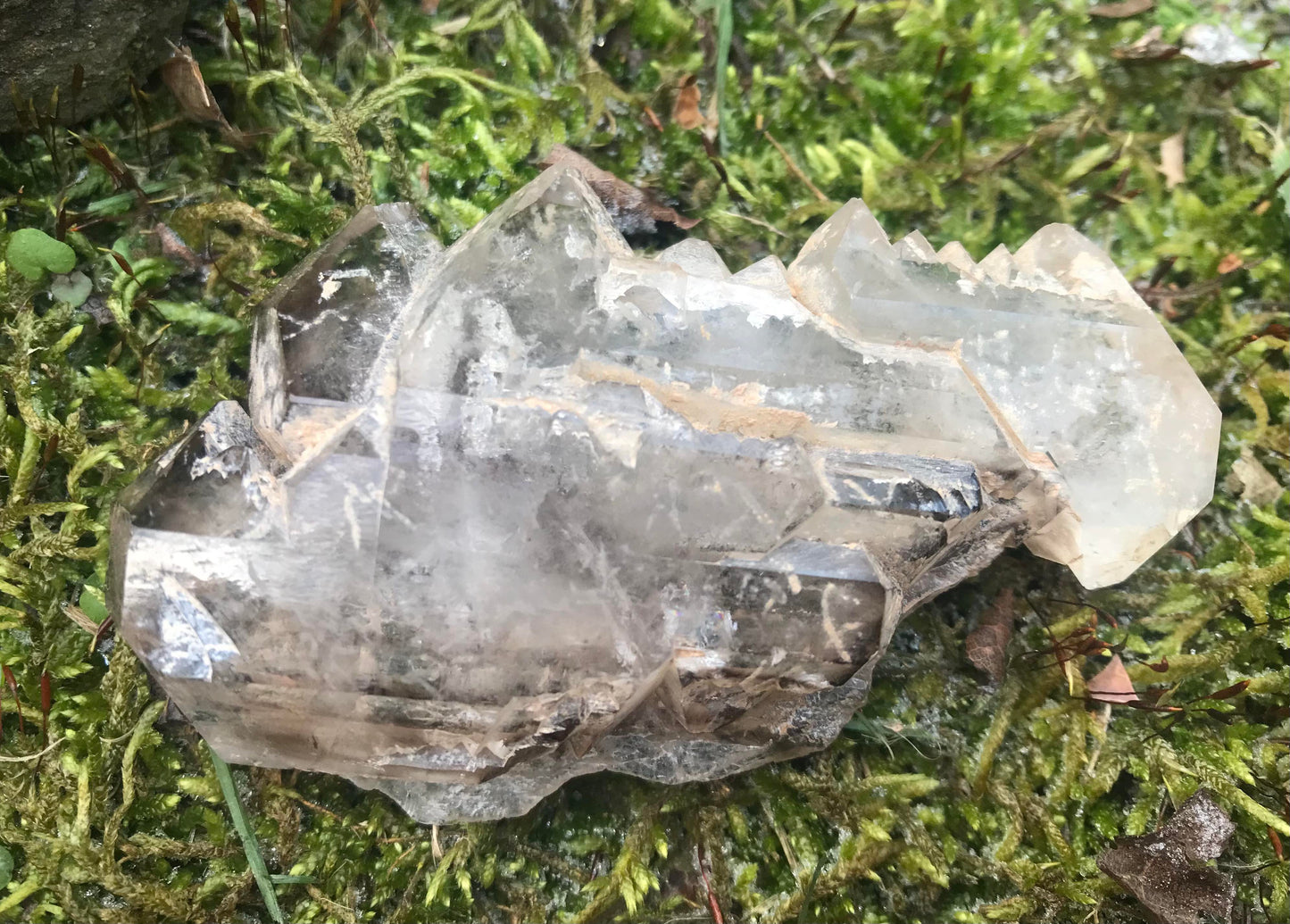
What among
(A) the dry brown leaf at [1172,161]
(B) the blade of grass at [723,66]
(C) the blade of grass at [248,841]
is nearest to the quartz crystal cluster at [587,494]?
(C) the blade of grass at [248,841]

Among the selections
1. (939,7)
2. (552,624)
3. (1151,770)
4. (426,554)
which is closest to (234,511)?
(426,554)

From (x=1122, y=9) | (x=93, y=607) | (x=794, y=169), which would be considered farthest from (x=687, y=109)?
(x=93, y=607)

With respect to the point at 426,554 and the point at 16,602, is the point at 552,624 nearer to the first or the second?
the point at 426,554

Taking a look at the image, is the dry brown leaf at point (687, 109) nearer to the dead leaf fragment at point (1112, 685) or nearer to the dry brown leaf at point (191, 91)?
the dry brown leaf at point (191, 91)

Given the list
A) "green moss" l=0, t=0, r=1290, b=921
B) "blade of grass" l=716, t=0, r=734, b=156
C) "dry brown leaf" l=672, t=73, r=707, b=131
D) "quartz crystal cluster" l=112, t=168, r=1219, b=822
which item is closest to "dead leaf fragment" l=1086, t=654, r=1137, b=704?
"green moss" l=0, t=0, r=1290, b=921

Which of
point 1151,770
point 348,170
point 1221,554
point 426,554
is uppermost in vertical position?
point 348,170

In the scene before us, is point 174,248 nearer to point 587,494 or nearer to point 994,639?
point 587,494

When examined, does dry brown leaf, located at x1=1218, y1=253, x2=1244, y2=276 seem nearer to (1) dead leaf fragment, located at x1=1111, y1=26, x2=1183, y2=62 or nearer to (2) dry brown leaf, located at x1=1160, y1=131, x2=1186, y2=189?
(2) dry brown leaf, located at x1=1160, y1=131, x2=1186, y2=189
